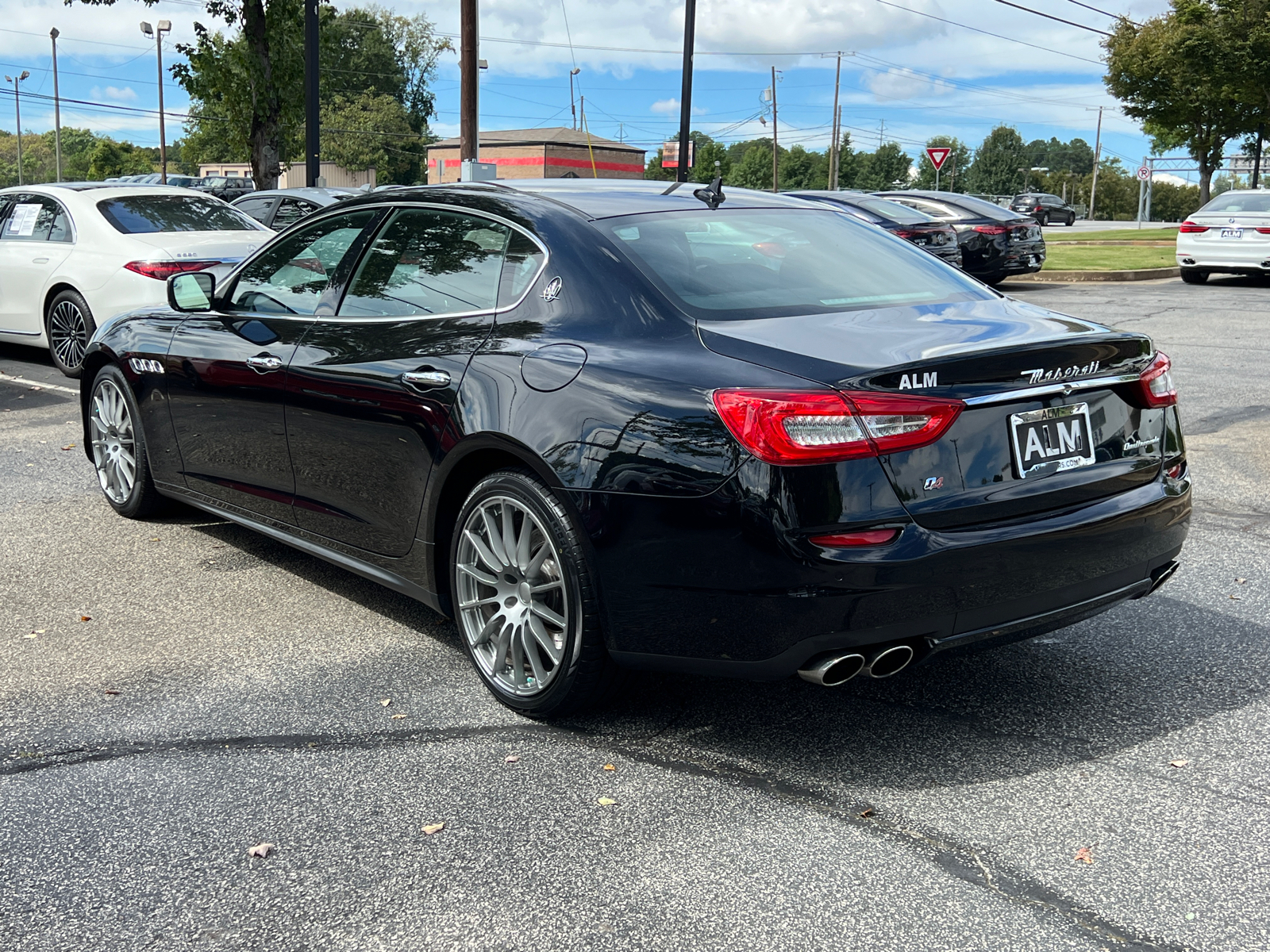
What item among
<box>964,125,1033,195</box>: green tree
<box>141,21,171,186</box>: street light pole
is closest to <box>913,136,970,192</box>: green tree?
<box>964,125,1033,195</box>: green tree

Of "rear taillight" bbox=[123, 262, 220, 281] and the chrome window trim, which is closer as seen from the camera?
the chrome window trim

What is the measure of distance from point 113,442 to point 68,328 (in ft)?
16.4

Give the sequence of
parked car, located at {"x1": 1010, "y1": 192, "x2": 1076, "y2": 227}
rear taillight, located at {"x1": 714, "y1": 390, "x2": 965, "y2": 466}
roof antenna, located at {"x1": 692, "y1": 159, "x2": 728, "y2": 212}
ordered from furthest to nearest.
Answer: parked car, located at {"x1": 1010, "y1": 192, "x2": 1076, "y2": 227}
roof antenna, located at {"x1": 692, "y1": 159, "x2": 728, "y2": 212}
rear taillight, located at {"x1": 714, "y1": 390, "x2": 965, "y2": 466}

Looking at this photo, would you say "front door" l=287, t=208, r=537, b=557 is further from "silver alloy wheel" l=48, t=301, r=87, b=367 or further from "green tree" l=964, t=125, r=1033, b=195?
"green tree" l=964, t=125, r=1033, b=195

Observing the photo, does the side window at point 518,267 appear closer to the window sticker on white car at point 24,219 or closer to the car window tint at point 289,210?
the window sticker on white car at point 24,219

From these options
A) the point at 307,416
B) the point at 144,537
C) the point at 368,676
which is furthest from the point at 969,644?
the point at 144,537

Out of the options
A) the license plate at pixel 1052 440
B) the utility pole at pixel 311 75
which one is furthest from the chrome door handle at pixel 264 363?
the utility pole at pixel 311 75

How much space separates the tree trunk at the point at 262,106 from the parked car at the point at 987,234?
11.9 meters

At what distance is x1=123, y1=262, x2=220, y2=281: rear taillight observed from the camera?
9594mm

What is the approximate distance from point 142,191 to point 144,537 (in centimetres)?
598

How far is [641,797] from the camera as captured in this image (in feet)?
10.6

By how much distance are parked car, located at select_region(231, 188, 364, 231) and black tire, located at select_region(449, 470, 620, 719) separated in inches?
423

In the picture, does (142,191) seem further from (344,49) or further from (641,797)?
(344,49)

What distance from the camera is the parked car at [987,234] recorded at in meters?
18.3
